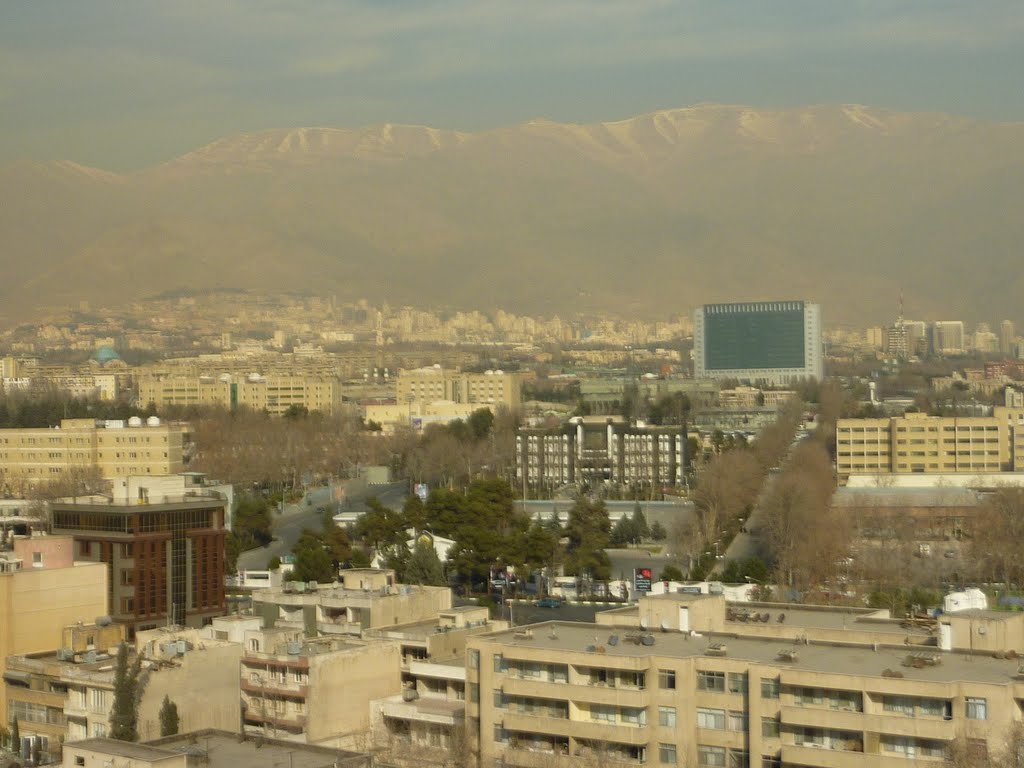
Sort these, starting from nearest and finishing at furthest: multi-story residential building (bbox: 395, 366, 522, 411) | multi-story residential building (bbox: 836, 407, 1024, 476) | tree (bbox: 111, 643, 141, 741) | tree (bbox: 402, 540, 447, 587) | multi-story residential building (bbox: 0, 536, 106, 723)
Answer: tree (bbox: 111, 643, 141, 741)
multi-story residential building (bbox: 0, 536, 106, 723)
tree (bbox: 402, 540, 447, 587)
multi-story residential building (bbox: 836, 407, 1024, 476)
multi-story residential building (bbox: 395, 366, 522, 411)

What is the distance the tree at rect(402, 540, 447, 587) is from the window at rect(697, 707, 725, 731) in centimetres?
1021

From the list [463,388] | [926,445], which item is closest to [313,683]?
[926,445]

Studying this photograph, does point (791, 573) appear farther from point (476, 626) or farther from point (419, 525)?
point (476, 626)

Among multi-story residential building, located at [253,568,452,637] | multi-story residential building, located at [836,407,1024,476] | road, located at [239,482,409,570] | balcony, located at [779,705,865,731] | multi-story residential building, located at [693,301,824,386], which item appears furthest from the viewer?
multi-story residential building, located at [693,301,824,386]

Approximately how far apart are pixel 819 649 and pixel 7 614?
6639 millimetres

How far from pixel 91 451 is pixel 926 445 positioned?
1690cm

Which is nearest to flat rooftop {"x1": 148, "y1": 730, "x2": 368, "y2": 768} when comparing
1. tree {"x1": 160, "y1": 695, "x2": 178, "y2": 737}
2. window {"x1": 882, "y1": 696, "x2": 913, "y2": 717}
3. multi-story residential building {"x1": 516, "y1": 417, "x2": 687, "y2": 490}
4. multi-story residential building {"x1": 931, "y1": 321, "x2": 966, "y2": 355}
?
tree {"x1": 160, "y1": 695, "x2": 178, "y2": 737}

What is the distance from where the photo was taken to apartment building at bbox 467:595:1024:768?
8.80 m

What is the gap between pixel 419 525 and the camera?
77.9 ft

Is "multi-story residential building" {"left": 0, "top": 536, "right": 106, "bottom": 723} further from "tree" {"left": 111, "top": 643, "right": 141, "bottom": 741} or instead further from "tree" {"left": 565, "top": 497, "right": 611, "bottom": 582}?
"tree" {"left": 565, "top": 497, "right": 611, "bottom": 582}

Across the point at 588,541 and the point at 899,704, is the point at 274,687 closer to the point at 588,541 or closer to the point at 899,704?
the point at 899,704

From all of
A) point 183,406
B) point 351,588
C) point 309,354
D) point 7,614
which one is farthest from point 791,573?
point 309,354

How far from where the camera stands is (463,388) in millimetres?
64500

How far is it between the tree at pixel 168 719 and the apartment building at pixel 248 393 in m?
47.2
